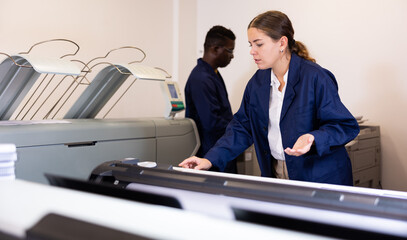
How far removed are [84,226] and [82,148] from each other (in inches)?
42.9

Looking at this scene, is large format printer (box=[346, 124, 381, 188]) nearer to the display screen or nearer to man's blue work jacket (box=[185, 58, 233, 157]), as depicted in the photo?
man's blue work jacket (box=[185, 58, 233, 157])

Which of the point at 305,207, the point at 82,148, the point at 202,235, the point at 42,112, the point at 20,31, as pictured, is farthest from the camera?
the point at 42,112

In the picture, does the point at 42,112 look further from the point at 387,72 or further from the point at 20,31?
the point at 387,72

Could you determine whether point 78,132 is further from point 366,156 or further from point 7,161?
point 366,156

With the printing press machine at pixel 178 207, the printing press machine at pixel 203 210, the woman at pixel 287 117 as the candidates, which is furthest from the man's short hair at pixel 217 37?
the printing press machine at pixel 203 210

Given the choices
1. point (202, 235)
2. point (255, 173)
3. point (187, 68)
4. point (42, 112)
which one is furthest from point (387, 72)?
point (202, 235)

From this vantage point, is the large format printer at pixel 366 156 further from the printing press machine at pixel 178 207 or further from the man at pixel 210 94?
the printing press machine at pixel 178 207

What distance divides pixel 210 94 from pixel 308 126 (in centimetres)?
96

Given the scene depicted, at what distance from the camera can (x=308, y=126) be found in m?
1.52

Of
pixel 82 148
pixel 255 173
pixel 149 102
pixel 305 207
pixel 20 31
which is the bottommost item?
pixel 255 173

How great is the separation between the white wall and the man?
3.50 ft

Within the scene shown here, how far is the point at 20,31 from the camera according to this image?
8.37ft

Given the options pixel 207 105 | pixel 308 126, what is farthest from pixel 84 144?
pixel 207 105

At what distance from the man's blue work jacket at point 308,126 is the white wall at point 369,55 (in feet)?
5.41
